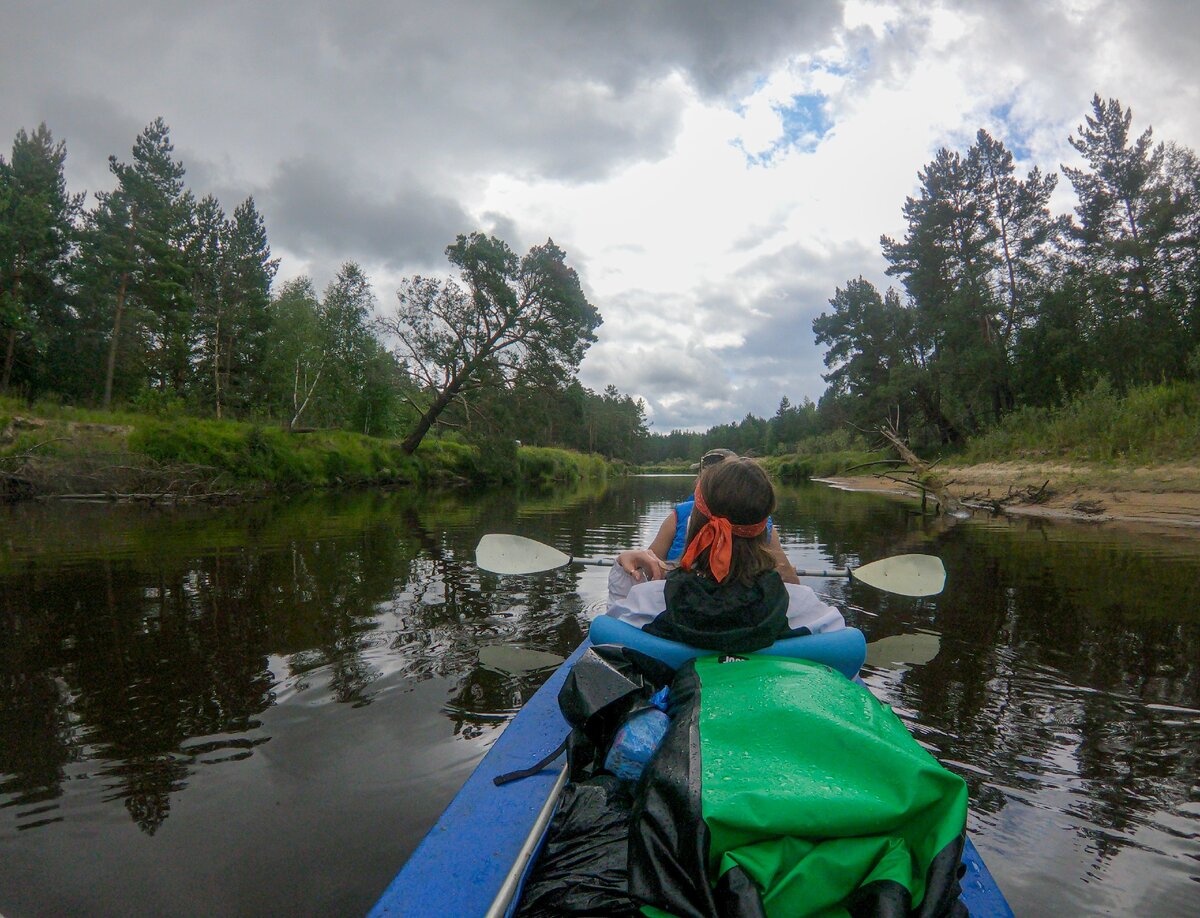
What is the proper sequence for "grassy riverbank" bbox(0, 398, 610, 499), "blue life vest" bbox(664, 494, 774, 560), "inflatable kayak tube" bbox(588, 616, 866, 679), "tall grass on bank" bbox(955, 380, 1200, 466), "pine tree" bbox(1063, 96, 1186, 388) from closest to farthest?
"inflatable kayak tube" bbox(588, 616, 866, 679) → "blue life vest" bbox(664, 494, 774, 560) → "tall grass on bank" bbox(955, 380, 1200, 466) → "grassy riverbank" bbox(0, 398, 610, 499) → "pine tree" bbox(1063, 96, 1186, 388)

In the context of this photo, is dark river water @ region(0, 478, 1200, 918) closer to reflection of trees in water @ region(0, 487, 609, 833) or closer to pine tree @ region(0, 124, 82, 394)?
reflection of trees in water @ region(0, 487, 609, 833)

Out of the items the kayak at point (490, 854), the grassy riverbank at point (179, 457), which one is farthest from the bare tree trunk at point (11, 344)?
the kayak at point (490, 854)

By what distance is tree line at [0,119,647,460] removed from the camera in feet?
80.5

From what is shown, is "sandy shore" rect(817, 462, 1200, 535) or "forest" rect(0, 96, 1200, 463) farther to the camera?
"forest" rect(0, 96, 1200, 463)

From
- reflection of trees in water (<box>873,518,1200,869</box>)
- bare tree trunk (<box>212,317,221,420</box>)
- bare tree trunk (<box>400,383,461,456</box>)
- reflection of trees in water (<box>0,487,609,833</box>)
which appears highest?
bare tree trunk (<box>212,317,221,420</box>)

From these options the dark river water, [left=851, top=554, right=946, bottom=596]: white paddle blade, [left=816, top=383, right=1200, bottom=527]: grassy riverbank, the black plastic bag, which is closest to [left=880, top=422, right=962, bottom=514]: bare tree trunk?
[left=816, top=383, right=1200, bottom=527]: grassy riverbank

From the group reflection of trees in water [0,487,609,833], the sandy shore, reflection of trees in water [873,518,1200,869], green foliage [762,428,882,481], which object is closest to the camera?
reflection of trees in water [873,518,1200,869]

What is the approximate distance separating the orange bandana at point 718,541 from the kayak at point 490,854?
849 millimetres

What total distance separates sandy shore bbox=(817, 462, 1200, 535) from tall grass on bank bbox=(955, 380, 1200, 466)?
544 millimetres

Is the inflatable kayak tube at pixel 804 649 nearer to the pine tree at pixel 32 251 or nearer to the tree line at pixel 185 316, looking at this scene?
the tree line at pixel 185 316

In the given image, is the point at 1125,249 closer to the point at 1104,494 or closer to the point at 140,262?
the point at 1104,494

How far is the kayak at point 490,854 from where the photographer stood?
4.94 ft

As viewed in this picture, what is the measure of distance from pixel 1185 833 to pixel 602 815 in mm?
2479

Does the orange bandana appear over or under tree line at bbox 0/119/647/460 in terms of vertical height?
under
